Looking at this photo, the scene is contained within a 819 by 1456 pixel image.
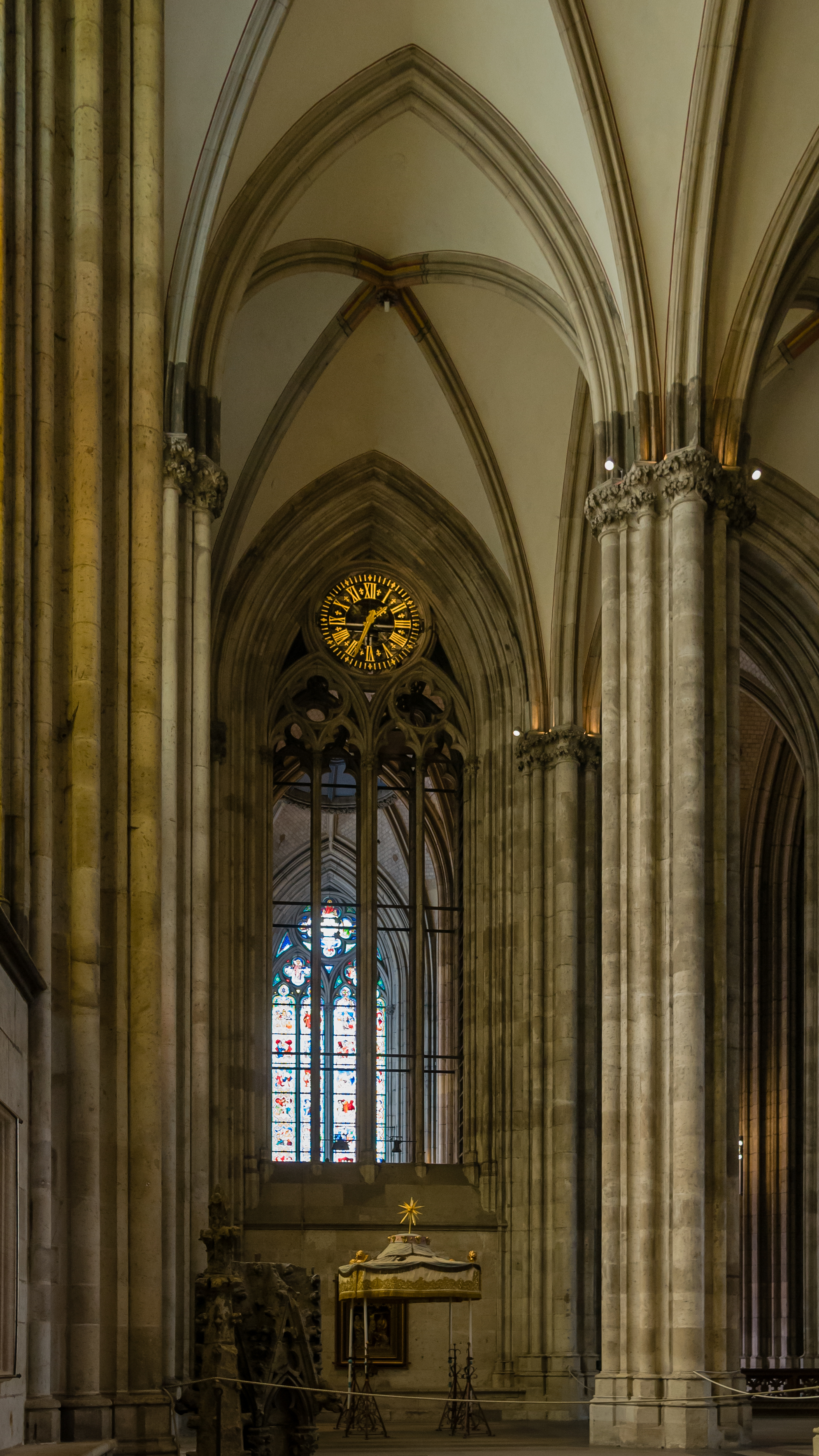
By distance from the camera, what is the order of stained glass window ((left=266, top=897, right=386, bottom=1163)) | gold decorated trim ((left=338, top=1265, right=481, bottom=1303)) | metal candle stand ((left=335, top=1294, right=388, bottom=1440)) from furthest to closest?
stained glass window ((left=266, top=897, right=386, bottom=1163)), gold decorated trim ((left=338, top=1265, right=481, bottom=1303)), metal candle stand ((left=335, top=1294, right=388, bottom=1440))

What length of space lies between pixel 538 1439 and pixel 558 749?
28.8 feet

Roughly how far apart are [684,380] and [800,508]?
501 cm

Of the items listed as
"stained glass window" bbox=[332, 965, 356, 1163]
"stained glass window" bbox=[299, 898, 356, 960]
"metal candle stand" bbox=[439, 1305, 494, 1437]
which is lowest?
"metal candle stand" bbox=[439, 1305, 494, 1437]

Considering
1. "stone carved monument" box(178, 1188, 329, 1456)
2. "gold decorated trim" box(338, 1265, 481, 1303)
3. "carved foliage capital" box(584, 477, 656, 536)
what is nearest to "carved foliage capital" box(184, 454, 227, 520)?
"carved foliage capital" box(584, 477, 656, 536)

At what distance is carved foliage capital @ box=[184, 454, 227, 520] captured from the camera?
53.9ft

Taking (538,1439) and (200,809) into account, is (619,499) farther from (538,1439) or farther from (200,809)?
(538,1439)

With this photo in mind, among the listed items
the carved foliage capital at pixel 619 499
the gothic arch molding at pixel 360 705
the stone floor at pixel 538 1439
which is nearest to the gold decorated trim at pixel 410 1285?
the stone floor at pixel 538 1439

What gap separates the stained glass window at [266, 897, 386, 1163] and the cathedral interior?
5.1 inches

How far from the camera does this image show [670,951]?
15508 millimetres

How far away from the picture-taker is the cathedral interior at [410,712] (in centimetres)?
923

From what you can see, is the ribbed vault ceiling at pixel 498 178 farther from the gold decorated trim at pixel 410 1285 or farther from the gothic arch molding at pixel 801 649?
the gold decorated trim at pixel 410 1285

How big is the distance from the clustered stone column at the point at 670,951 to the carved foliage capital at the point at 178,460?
3742mm

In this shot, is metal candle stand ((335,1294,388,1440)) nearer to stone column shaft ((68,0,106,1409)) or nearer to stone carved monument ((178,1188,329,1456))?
stone carved monument ((178,1188,329,1456))

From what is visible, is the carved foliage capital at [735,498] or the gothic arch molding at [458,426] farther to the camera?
the gothic arch molding at [458,426]
